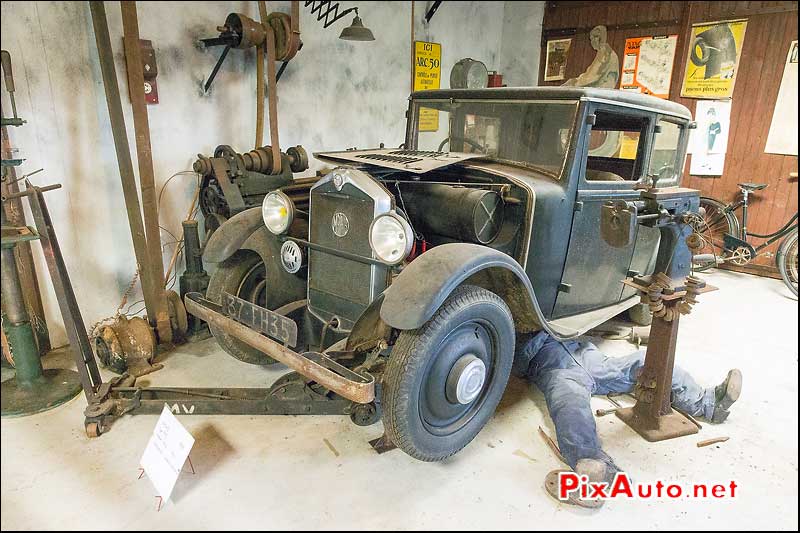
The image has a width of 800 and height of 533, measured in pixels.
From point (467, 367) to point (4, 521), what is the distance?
137cm

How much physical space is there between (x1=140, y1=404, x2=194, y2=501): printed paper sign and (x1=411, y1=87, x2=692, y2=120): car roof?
6.61 ft

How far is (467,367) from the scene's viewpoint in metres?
1.84

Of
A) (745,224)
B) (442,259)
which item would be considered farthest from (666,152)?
(745,224)

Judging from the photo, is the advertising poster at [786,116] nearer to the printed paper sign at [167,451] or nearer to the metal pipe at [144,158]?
the metal pipe at [144,158]

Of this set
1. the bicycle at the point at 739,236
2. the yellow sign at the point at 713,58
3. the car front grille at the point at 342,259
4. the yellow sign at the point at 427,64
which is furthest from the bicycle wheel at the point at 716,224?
the car front grille at the point at 342,259

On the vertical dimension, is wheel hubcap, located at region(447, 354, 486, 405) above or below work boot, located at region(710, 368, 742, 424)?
above

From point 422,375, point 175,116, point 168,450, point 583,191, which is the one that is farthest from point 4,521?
point 175,116

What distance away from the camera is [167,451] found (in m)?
1.41

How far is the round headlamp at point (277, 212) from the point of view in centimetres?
228

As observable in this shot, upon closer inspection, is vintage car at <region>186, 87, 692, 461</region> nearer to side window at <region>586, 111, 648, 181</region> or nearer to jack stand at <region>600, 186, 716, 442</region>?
side window at <region>586, 111, 648, 181</region>

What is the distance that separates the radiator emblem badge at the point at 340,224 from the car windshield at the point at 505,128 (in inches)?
35.2

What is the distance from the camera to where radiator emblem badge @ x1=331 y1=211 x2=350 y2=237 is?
2117 millimetres

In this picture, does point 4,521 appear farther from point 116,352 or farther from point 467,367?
point 116,352

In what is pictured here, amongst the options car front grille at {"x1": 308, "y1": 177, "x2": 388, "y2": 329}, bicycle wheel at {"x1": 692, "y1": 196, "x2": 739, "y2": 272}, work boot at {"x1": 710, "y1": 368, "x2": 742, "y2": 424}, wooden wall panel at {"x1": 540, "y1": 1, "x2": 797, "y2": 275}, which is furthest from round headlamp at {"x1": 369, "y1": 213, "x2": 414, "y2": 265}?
wooden wall panel at {"x1": 540, "y1": 1, "x2": 797, "y2": 275}
